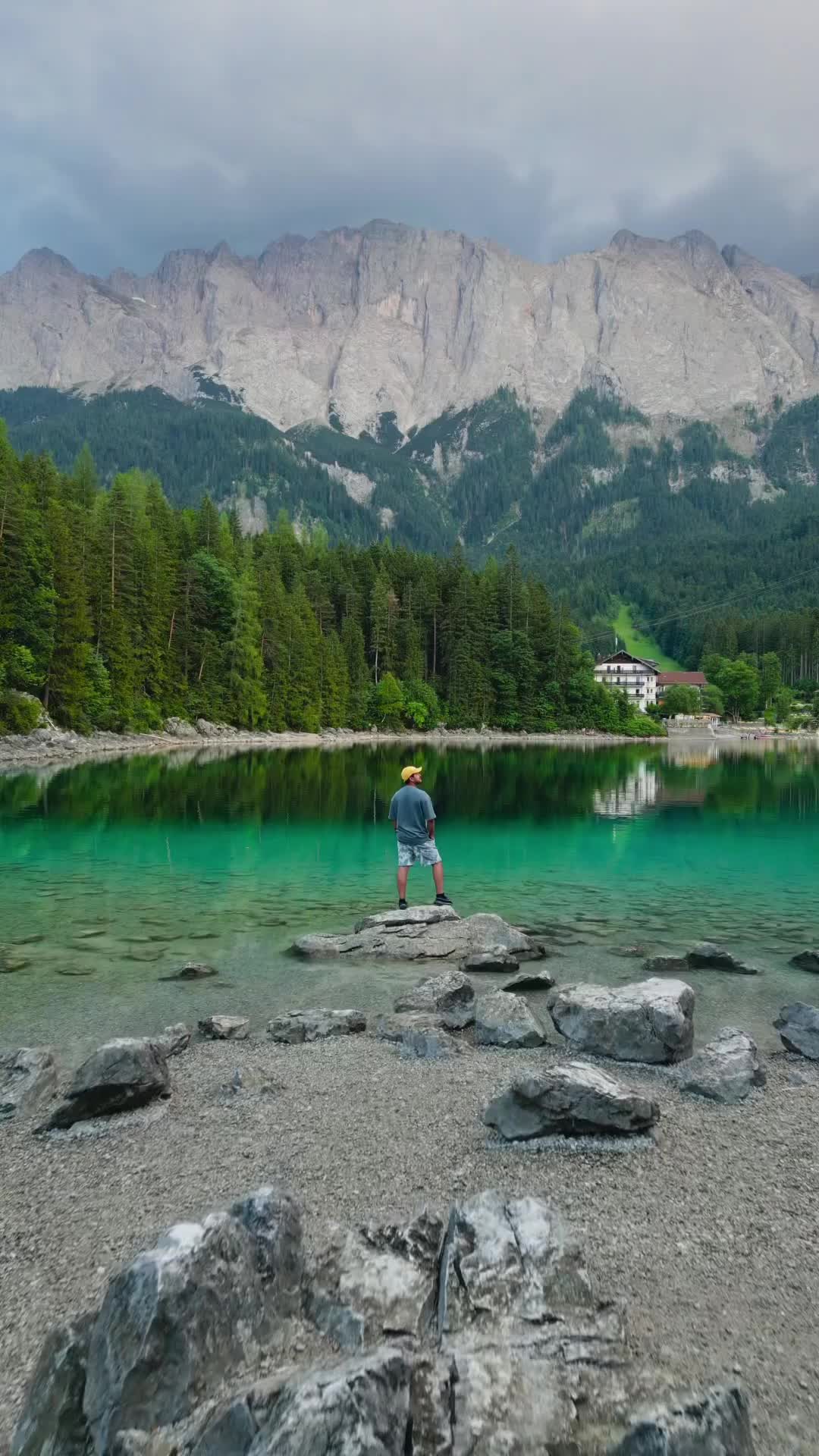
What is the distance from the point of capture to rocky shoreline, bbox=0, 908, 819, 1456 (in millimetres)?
4344

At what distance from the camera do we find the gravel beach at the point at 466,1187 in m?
5.30

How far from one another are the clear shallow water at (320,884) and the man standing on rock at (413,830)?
1667 millimetres

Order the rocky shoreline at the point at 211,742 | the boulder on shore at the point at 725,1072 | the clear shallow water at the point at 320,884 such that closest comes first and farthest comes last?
the boulder on shore at the point at 725,1072 → the clear shallow water at the point at 320,884 → the rocky shoreline at the point at 211,742

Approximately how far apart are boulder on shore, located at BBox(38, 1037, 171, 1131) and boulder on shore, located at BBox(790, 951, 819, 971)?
13.1 m

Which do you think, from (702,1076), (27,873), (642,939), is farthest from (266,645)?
(702,1076)

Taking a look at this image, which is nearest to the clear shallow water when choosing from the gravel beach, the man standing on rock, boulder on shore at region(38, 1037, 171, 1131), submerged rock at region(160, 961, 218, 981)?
submerged rock at region(160, 961, 218, 981)

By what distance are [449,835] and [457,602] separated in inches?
4196

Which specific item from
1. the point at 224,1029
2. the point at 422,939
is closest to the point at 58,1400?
the point at 224,1029

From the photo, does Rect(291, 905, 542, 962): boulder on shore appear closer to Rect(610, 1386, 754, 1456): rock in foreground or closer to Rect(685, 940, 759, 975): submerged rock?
Rect(685, 940, 759, 975): submerged rock

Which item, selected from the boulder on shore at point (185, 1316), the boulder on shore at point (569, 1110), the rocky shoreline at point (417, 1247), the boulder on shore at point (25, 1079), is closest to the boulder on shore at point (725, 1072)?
the rocky shoreline at point (417, 1247)

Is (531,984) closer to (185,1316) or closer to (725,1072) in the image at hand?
(725,1072)

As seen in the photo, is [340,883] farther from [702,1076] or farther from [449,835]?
[702,1076]

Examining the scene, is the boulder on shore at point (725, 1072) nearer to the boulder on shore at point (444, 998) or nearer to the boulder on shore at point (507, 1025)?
the boulder on shore at point (507, 1025)

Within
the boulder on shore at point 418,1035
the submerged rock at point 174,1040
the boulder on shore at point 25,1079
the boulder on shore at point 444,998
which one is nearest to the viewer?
the boulder on shore at point 25,1079
